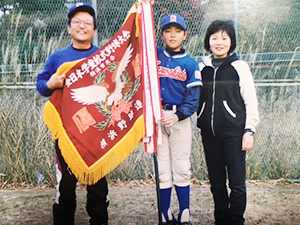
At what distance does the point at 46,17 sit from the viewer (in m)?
5.45

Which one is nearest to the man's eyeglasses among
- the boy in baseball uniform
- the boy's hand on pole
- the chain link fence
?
the boy in baseball uniform

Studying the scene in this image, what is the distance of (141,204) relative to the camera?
442 centimetres

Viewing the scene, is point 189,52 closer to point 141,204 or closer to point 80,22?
point 141,204

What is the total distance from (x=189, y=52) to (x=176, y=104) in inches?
87.3

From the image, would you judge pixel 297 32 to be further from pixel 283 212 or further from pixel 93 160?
pixel 93 160

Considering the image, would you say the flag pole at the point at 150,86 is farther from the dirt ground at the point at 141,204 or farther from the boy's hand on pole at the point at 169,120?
the dirt ground at the point at 141,204

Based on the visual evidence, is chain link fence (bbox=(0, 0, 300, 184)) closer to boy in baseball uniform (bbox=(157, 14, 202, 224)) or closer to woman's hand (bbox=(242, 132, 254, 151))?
boy in baseball uniform (bbox=(157, 14, 202, 224))

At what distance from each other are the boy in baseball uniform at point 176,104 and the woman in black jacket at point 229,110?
0.13 meters

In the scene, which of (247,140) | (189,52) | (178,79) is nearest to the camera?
(247,140)

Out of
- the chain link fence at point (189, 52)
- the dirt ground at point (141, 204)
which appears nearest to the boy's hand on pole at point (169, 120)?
the dirt ground at point (141, 204)

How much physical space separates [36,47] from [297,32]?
3316mm

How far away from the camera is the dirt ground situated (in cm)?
400

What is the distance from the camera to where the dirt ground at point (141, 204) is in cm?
400

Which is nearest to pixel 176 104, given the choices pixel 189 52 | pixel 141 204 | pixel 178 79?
pixel 178 79
